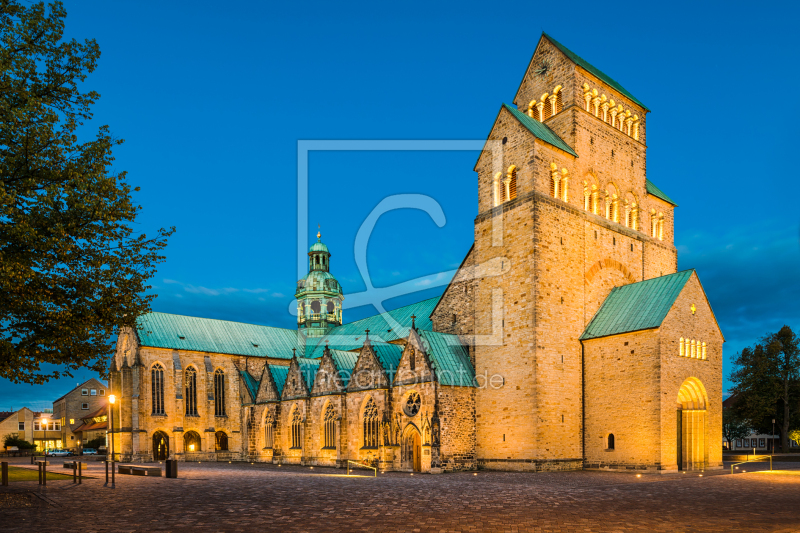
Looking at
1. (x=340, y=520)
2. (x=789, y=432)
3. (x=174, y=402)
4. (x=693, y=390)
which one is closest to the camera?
(x=340, y=520)

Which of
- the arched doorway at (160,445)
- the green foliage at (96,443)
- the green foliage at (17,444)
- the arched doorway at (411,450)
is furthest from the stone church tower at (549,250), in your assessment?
the green foliage at (17,444)

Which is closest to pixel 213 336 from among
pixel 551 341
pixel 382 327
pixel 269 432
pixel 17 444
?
pixel 269 432

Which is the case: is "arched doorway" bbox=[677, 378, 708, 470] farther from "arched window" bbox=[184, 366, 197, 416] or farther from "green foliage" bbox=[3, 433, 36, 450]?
"green foliage" bbox=[3, 433, 36, 450]

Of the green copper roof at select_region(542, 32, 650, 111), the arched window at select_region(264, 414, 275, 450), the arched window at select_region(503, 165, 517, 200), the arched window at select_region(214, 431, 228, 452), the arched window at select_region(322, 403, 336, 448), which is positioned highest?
the green copper roof at select_region(542, 32, 650, 111)

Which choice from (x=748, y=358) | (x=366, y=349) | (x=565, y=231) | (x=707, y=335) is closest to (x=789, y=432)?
(x=748, y=358)

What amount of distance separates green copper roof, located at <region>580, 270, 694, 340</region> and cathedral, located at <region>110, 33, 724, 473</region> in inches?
3.8

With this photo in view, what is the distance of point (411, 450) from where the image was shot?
34031 mm

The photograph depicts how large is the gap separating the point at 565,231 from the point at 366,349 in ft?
46.5

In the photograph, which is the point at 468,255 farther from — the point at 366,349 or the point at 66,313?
the point at 66,313

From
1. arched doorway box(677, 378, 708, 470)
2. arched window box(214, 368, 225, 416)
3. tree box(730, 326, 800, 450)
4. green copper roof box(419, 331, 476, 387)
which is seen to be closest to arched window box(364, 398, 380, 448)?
green copper roof box(419, 331, 476, 387)

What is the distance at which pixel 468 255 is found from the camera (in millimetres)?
39094

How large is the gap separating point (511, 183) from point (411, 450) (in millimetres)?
16985

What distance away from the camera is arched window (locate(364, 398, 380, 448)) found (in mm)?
36594

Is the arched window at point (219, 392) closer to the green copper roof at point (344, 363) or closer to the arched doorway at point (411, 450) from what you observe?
the green copper roof at point (344, 363)
